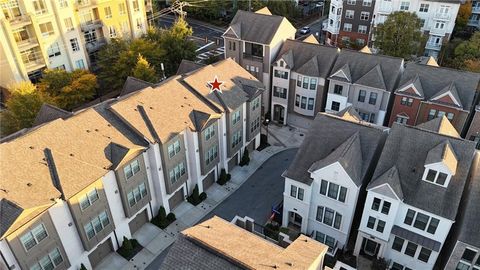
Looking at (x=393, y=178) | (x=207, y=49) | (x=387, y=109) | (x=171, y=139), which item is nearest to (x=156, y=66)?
(x=207, y=49)

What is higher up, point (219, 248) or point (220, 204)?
point (219, 248)

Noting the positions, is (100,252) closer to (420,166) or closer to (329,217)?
(329,217)

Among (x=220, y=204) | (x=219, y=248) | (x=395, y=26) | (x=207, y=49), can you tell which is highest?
(x=395, y=26)

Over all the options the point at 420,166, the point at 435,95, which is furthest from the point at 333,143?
the point at 435,95

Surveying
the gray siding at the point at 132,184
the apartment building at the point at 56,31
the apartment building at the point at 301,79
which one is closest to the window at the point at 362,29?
the apartment building at the point at 301,79

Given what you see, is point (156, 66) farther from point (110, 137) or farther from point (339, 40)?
point (339, 40)

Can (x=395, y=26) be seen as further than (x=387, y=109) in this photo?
Yes

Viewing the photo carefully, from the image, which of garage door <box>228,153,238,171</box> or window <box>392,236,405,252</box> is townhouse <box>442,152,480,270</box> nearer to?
window <box>392,236,405,252</box>
